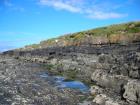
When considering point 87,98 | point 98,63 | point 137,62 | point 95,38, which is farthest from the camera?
point 95,38

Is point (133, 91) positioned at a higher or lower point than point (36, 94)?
higher

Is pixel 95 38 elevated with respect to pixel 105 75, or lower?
elevated

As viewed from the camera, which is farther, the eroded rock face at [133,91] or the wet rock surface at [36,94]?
the wet rock surface at [36,94]

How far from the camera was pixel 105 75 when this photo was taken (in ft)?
124

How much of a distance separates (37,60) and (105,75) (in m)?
48.9

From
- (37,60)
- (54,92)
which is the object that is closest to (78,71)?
(54,92)

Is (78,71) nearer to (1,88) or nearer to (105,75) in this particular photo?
(105,75)

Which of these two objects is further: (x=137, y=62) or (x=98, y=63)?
(x=98, y=63)

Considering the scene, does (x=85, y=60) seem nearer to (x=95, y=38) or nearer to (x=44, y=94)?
(x=44, y=94)

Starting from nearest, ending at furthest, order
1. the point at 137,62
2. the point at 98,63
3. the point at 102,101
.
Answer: the point at 102,101 < the point at 137,62 < the point at 98,63

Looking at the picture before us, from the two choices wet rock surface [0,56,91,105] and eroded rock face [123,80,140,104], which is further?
wet rock surface [0,56,91,105]

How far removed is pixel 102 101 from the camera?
92.2ft

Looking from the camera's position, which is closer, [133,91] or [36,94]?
[133,91]

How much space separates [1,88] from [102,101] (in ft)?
48.0
